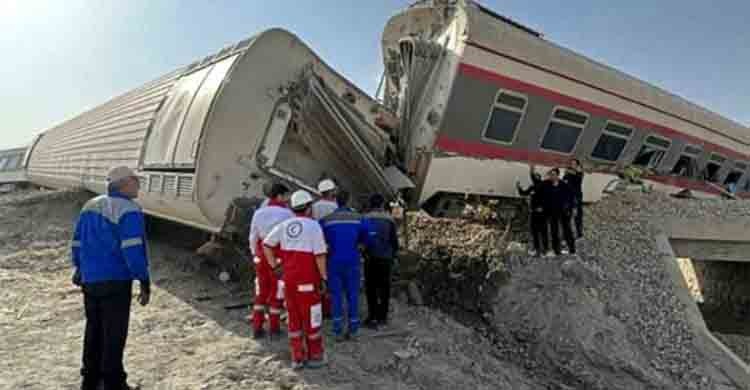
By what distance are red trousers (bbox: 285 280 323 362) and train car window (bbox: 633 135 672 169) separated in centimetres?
864

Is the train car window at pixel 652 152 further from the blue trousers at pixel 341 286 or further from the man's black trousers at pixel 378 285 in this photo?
the blue trousers at pixel 341 286

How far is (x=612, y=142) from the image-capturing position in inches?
362

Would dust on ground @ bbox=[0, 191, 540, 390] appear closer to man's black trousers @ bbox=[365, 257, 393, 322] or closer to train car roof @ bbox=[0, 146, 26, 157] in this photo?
man's black trousers @ bbox=[365, 257, 393, 322]

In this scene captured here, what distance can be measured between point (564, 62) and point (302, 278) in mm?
6194

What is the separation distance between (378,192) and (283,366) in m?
2.77

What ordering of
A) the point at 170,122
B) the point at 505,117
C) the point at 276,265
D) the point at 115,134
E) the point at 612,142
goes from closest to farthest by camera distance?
the point at 276,265, the point at 170,122, the point at 505,117, the point at 115,134, the point at 612,142

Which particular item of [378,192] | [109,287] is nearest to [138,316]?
[109,287]

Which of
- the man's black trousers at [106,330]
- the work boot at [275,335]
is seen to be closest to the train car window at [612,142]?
the work boot at [275,335]

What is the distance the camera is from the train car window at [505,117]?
7.12m

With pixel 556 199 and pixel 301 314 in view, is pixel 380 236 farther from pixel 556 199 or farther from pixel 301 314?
pixel 556 199

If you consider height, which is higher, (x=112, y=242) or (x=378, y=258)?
(x=112, y=242)

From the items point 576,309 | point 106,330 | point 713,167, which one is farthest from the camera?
point 713,167

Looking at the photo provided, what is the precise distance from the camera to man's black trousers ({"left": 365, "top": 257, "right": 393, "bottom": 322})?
5062 mm

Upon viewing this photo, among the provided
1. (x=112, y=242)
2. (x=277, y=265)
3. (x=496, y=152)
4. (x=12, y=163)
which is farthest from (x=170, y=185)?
(x=12, y=163)
